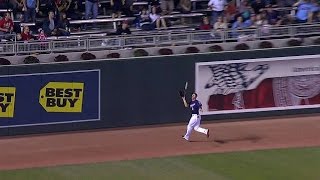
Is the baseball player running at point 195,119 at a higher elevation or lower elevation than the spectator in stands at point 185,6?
lower

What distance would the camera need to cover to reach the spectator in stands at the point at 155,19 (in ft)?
79.4

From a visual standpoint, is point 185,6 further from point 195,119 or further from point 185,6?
point 195,119

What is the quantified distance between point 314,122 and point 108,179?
8.86 metres

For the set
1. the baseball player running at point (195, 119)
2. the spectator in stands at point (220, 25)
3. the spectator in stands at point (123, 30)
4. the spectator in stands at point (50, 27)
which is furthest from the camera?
the spectator in stands at point (220, 25)

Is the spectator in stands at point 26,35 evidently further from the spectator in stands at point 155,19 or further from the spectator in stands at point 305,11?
the spectator in stands at point 305,11

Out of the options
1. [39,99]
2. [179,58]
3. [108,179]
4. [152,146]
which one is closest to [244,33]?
[179,58]

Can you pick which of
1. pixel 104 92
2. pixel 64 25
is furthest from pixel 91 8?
pixel 104 92

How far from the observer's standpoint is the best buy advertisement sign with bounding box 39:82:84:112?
2122 centimetres

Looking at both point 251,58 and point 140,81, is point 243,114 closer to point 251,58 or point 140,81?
point 251,58

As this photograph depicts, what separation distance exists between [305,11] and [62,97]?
918cm

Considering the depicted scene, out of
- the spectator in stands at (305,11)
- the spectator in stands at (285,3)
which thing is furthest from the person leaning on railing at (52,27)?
the spectator in stands at (285,3)

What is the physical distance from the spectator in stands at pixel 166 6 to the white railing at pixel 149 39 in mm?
2794

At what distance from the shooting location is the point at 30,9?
2347 centimetres

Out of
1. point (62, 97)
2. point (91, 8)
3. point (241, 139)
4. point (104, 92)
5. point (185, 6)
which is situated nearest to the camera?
point (241, 139)
